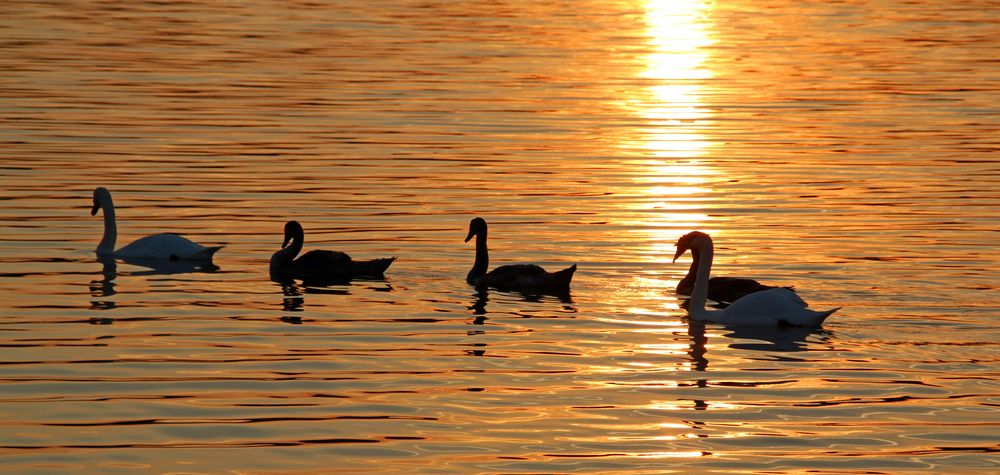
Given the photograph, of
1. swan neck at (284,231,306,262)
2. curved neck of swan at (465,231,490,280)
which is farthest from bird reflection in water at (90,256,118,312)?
curved neck of swan at (465,231,490,280)

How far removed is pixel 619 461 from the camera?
38.2 ft

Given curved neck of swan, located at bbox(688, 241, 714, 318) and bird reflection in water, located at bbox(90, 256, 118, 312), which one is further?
bird reflection in water, located at bbox(90, 256, 118, 312)

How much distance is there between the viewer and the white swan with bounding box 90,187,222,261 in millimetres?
20344

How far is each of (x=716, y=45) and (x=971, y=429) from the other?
42.7m

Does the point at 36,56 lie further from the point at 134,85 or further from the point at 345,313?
the point at 345,313

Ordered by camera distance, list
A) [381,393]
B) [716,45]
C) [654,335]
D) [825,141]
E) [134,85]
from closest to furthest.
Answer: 1. [381,393]
2. [654,335]
3. [825,141]
4. [134,85]
5. [716,45]

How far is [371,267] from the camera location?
19359 mm

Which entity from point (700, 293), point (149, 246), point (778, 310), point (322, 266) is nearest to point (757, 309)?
point (778, 310)

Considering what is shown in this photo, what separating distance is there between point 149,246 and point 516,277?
4.73 m

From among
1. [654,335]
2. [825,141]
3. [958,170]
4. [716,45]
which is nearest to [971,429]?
[654,335]

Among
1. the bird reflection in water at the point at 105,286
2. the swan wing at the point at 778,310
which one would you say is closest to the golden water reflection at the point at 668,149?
the swan wing at the point at 778,310

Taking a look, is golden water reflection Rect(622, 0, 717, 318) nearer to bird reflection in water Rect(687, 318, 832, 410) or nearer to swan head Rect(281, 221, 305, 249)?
bird reflection in water Rect(687, 318, 832, 410)

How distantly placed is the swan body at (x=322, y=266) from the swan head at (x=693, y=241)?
10.3ft

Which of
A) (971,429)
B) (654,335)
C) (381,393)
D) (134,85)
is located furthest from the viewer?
(134,85)
